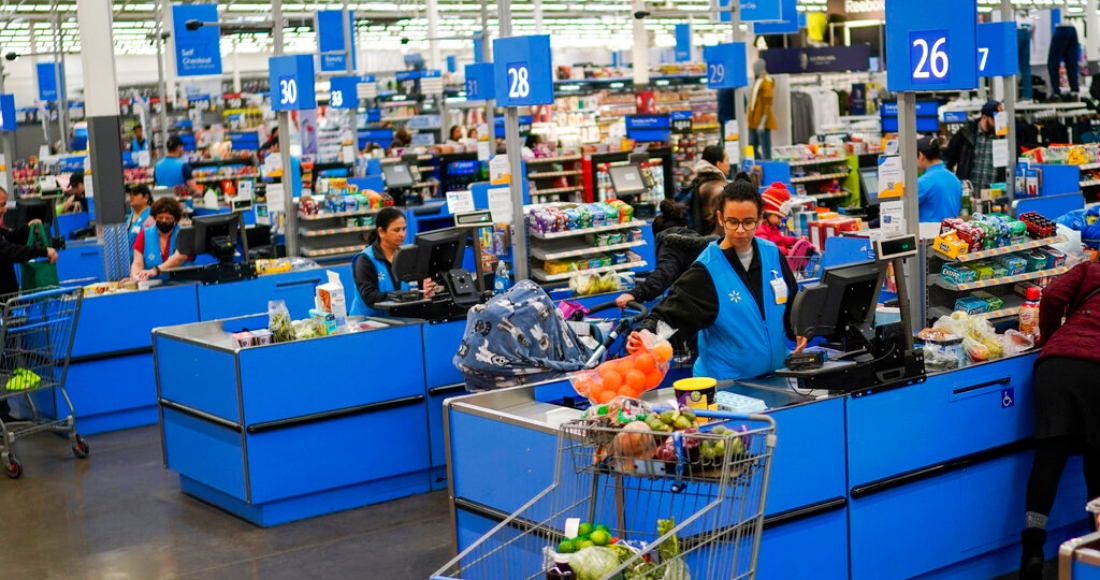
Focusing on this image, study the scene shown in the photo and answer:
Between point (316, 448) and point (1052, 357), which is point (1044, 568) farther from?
point (316, 448)

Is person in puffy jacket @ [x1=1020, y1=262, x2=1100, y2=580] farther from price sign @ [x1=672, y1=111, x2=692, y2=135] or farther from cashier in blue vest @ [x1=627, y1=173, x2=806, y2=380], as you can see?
price sign @ [x1=672, y1=111, x2=692, y2=135]

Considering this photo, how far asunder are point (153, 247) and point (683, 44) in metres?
18.8

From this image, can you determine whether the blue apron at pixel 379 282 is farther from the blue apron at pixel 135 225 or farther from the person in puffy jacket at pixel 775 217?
the blue apron at pixel 135 225

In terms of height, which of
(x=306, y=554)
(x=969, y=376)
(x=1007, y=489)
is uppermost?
(x=969, y=376)

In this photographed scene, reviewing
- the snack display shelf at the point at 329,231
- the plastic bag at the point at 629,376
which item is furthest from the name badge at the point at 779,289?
the snack display shelf at the point at 329,231

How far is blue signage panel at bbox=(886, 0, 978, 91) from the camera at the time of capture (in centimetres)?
562

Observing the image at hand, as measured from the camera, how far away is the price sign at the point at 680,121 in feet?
65.5

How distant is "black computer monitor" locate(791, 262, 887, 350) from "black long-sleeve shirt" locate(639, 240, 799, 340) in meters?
0.20

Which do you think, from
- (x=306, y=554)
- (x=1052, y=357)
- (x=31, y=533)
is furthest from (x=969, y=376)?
(x=31, y=533)

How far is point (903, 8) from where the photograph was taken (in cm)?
580

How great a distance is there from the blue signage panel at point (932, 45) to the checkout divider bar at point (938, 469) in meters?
1.56

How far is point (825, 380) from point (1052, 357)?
1.07m

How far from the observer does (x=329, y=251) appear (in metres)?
12.4

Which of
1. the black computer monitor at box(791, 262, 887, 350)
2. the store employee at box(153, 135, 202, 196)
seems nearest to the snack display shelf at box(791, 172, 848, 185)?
the store employee at box(153, 135, 202, 196)
